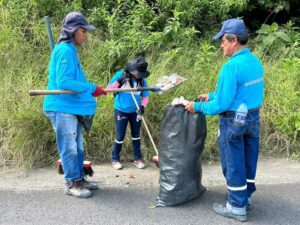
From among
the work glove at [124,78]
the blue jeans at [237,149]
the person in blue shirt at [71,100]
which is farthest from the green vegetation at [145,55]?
the blue jeans at [237,149]

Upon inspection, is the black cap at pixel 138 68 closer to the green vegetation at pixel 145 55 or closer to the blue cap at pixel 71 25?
the blue cap at pixel 71 25

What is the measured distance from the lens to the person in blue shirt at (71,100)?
3.72 m

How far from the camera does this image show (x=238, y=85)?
3.42 metres

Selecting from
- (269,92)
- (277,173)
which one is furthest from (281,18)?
(277,173)

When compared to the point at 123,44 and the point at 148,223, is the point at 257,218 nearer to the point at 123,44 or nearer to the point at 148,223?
the point at 148,223

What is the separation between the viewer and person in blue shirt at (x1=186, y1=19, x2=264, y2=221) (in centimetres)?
339

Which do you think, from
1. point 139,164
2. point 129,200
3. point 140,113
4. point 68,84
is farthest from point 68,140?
point 139,164

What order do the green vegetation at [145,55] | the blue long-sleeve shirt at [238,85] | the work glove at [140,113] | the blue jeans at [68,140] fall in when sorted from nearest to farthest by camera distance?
the blue long-sleeve shirt at [238,85]
the blue jeans at [68,140]
the work glove at [140,113]
the green vegetation at [145,55]

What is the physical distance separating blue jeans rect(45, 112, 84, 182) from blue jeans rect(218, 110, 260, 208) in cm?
138

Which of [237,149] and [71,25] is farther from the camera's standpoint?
[71,25]

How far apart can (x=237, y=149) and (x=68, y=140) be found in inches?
61.3

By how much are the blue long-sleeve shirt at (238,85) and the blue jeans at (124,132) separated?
141 cm

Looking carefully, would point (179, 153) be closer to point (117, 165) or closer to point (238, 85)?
point (238, 85)

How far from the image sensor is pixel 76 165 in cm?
406
